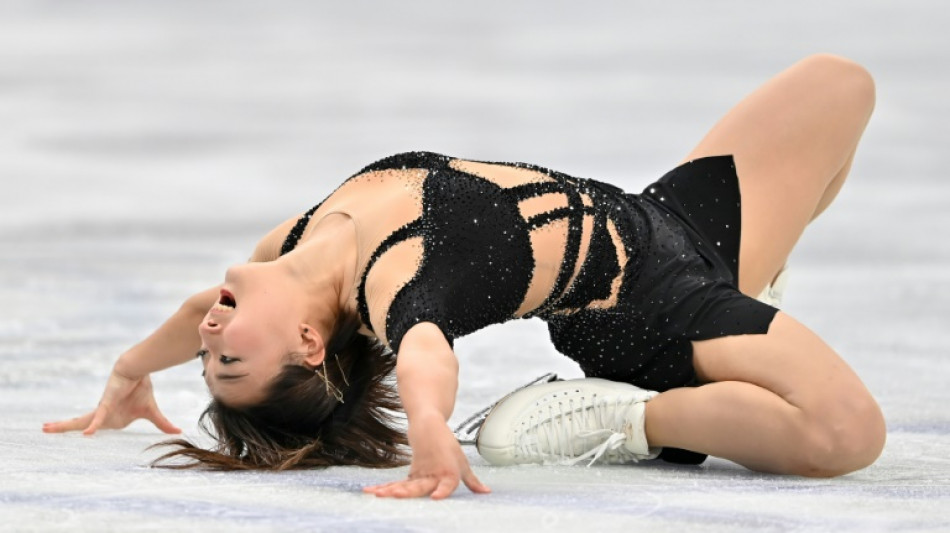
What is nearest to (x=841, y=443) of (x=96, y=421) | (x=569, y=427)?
(x=569, y=427)

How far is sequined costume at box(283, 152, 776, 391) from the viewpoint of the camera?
2064 mm

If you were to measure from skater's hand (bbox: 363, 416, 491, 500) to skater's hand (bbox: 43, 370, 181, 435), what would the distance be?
935mm

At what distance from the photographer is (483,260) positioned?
2.07 m

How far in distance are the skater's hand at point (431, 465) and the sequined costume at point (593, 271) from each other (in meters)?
0.32

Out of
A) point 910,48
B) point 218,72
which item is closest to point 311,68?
point 218,72

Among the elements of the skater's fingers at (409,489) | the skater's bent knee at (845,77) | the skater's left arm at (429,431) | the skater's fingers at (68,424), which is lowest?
the skater's fingers at (68,424)

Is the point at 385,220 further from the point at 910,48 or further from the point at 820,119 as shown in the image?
the point at 910,48

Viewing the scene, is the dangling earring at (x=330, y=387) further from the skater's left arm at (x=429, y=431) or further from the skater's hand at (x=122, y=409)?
the skater's hand at (x=122, y=409)

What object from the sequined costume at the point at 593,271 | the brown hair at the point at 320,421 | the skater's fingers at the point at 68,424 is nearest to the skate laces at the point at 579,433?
the sequined costume at the point at 593,271

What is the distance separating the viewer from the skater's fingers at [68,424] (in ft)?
7.92

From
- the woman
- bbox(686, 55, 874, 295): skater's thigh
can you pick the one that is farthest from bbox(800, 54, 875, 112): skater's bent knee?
the woman

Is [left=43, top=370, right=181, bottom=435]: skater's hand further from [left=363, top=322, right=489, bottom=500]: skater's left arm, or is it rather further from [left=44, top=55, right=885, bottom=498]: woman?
[left=363, top=322, right=489, bottom=500]: skater's left arm

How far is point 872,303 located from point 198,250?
224cm

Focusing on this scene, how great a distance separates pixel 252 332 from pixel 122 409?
25.0 inches
